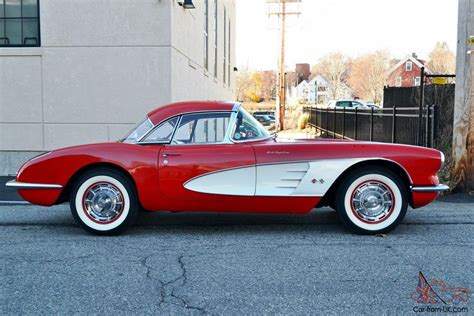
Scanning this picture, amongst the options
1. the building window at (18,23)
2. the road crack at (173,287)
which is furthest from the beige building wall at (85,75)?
the road crack at (173,287)

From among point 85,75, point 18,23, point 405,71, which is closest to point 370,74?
point 405,71

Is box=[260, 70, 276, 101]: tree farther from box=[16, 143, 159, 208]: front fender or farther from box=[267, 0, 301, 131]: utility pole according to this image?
box=[16, 143, 159, 208]: front fender

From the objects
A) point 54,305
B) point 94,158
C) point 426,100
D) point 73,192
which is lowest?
point 54,305

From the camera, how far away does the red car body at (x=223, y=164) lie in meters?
5.38

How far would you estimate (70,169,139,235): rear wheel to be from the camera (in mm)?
5449

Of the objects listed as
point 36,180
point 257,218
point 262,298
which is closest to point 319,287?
point 262,298

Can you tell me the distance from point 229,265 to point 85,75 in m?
7.07

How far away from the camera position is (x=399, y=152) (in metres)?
5.42

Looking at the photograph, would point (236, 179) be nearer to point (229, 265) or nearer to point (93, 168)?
point (229, 265)

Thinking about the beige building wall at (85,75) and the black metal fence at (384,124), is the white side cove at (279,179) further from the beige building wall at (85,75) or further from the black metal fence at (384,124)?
the beige building wall at (85,75)

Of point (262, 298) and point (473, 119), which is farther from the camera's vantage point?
point (473, 119)

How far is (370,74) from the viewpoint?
71.1 metres

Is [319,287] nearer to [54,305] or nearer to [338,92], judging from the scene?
[54,305]

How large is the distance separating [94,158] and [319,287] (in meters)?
2.86
